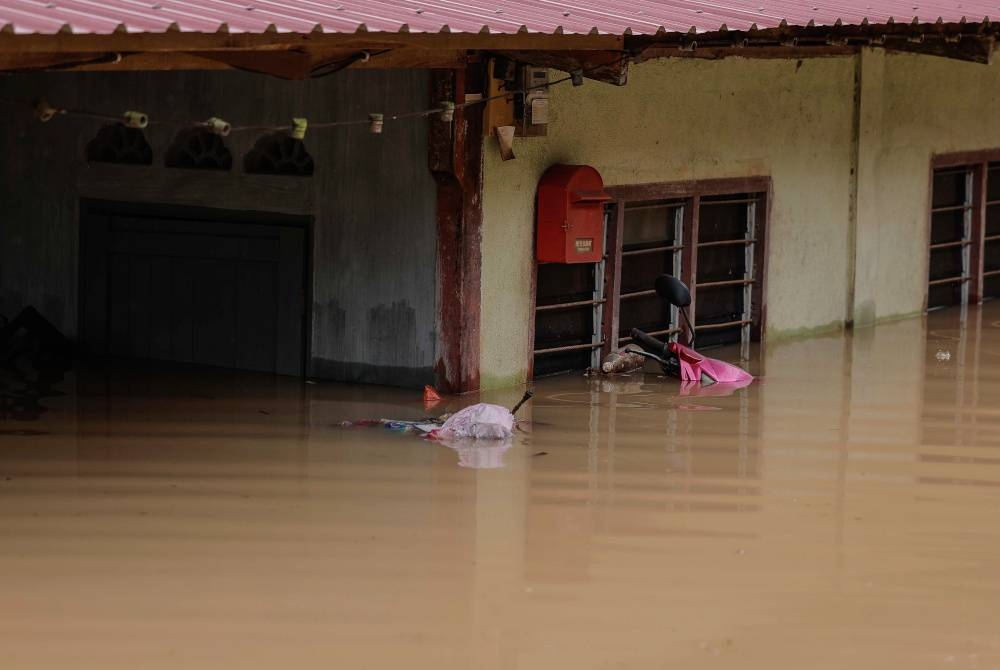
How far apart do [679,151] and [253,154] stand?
3416mm

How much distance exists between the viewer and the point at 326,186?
12.2 m

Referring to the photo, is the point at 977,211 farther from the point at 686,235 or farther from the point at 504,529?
the point at 504,529

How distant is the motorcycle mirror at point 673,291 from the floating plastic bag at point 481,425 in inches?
106

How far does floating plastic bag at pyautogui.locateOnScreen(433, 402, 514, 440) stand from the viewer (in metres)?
10.3

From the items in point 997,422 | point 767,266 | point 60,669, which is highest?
point 767,266

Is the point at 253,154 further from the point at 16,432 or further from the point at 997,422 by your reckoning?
the point at 997,422

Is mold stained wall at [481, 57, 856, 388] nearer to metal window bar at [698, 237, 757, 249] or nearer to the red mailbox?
the red mailbox

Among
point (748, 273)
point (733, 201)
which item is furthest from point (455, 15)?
point (748, 273)

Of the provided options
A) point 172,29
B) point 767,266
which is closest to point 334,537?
point 172,29

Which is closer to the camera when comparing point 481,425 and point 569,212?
point 481,425

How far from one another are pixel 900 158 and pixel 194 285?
706 cm

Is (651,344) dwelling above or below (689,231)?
below

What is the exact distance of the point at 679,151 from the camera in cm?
1366

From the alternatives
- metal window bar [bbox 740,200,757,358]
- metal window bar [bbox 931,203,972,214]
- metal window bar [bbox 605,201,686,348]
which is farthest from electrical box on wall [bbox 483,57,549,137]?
metal window bar [bbox 931,203,972,214]
